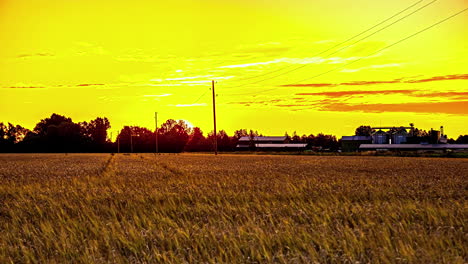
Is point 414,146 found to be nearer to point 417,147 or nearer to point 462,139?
point 417,147

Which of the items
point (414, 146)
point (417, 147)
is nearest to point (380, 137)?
point (414, 146)

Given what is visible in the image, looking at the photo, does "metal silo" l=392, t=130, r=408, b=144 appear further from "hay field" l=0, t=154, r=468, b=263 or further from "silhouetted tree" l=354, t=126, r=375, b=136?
"hay field" l=0, t=154, r=468, b=263

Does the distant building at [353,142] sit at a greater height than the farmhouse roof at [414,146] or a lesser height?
greater

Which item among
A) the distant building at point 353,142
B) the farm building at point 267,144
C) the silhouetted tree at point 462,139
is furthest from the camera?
the farm building at point 267,144

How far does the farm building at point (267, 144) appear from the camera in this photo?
17538 centimetres

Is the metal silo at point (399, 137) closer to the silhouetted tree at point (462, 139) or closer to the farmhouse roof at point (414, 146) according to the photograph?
the farmhouse roof at point (414, 146)

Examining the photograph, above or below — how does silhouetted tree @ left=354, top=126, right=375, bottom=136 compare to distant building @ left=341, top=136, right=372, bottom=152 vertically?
above

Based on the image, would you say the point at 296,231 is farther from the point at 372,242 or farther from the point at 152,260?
the point at 152,260

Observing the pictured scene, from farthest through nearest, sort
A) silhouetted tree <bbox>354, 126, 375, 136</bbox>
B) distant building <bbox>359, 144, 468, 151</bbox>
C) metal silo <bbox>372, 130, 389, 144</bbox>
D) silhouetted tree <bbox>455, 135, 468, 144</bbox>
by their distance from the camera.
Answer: silhouetted tree <bbox>455, 135, 468, 144</bbox>
silhouetted tree <bbox>354, 126, 375, 136</bbox>
metal silo <bbox>372, 130, 389, 144</bbox>
distant building <bbox>359, 144, 468, 151</bbox>

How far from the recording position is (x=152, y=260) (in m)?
9.08

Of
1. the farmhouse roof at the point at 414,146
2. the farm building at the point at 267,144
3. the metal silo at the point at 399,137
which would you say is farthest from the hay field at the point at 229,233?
the farm building at the point at 267,144

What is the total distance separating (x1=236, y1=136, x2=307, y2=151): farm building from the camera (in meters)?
175

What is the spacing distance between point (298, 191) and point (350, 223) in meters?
7.93

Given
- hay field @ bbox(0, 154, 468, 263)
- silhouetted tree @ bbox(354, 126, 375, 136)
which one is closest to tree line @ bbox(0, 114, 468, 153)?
silhouetted tree @ bbox(354, 126, 375, 136)
